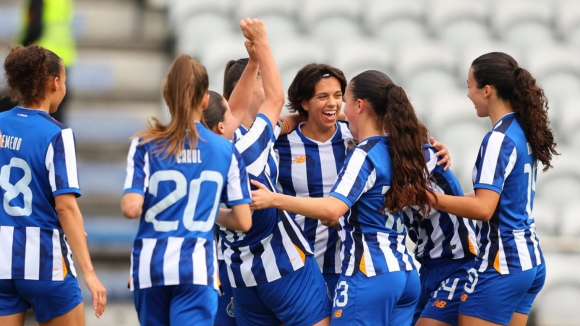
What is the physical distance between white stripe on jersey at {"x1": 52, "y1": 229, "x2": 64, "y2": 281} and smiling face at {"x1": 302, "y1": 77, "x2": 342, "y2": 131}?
1.59m

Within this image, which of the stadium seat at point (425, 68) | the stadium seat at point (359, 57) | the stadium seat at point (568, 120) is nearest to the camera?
the stadium seat at point (568, 120)

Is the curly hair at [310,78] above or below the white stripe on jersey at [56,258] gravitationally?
above

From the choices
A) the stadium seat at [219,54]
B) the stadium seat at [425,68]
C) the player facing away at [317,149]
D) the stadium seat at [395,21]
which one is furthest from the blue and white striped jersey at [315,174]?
the stadium seat at [395,21]

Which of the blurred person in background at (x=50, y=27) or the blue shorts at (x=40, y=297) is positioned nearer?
the blue shorts at (x=40, y=297)

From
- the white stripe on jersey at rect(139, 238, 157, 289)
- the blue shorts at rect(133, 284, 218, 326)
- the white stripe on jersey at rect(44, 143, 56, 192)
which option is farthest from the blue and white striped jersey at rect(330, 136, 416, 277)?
the white stripe on jersey at rect(44, 143, 56, 192)

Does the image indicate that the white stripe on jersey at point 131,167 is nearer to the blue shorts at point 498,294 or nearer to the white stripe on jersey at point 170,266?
the white stripe on jersey at point 170,266

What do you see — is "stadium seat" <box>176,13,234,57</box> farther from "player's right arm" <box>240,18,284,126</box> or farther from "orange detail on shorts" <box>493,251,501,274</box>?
"orange detail on shorts" <box>493,251,501,274</box>

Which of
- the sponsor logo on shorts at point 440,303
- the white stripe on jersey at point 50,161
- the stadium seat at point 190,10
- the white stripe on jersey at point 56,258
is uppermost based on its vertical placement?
the stadium seat at point 190,10

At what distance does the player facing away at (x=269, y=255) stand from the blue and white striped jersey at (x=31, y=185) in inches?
35.4

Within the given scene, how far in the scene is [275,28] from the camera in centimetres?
1090

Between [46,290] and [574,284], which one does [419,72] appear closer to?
[574,284]

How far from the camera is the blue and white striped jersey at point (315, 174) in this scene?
5121 millimetres

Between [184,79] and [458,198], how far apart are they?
1.61 meters

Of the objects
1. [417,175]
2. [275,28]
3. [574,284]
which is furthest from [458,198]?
[275,28]
